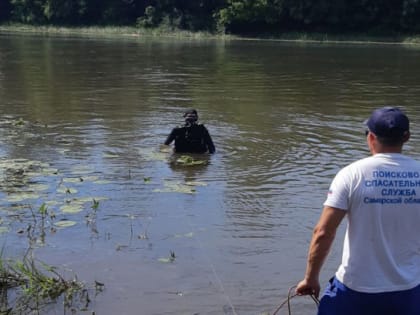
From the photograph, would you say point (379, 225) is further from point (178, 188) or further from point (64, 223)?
point (178, 188)

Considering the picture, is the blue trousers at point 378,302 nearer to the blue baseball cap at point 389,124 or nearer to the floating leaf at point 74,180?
the blue baseball cap at point 389,124

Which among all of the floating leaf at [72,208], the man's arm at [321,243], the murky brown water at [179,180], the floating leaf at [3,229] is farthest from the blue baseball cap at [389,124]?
the floating leaf at [72,208]

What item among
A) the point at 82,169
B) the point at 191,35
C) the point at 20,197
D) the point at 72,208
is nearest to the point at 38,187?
the point at 20,197

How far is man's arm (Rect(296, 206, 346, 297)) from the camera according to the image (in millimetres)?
3516

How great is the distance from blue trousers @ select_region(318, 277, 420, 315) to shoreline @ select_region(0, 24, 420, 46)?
195 ft

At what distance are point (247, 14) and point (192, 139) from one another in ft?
207

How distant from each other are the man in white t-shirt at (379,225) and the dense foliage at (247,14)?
66.4 m

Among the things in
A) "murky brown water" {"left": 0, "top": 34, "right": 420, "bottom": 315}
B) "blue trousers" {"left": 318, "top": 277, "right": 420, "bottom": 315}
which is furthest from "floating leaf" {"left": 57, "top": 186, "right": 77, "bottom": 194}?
"blue trousers" {"left": 318, "top": 277, "right": 420, "bottom": 315}

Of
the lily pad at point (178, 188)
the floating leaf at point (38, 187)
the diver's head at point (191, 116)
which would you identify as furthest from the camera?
the diver's head at point (191, 116)

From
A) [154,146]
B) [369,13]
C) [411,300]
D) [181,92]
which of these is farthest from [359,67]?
[369,13]

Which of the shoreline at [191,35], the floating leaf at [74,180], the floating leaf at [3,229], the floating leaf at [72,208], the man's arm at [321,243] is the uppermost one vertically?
the man's arm at [321,243]

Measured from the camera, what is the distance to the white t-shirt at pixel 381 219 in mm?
3480

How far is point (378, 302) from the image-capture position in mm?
3555

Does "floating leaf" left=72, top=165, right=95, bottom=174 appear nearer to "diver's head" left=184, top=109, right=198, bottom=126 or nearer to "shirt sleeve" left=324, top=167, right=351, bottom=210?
"diver's head" left=184, top=109, right=198, bottom=126
